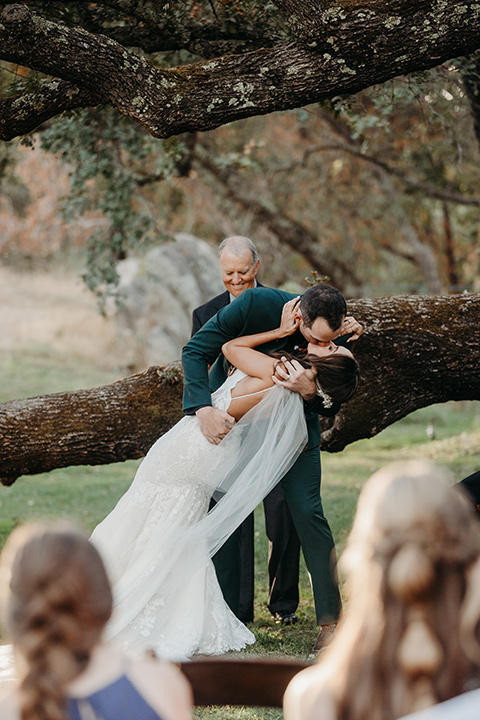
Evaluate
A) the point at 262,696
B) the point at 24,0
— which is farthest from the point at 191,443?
the point at 24,0

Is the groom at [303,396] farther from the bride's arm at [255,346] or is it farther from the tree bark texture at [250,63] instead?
the tree bark texture at [250,63]

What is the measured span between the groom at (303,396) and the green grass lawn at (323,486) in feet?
1.70

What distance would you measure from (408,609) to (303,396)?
2.79 meters

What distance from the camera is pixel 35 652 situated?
1739mm

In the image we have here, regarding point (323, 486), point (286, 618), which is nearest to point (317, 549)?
point (286, 618)

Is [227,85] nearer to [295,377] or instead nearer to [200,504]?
[295,377]

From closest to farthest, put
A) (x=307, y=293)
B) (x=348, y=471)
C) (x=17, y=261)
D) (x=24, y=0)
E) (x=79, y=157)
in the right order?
(x=307, y=293)
(x=24, y=0)
(x=79, y=157)
(x=348, y=471)
(x=17, y=261)

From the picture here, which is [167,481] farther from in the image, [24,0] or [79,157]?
[79,157]

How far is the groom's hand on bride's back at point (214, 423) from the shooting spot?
15.1 ft

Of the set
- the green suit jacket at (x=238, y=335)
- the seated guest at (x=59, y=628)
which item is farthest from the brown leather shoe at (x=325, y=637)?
the seated guest at (x=59, y=628)

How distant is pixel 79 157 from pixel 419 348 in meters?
5.21

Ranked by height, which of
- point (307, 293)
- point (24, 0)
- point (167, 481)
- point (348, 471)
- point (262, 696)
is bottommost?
point (348, 471)

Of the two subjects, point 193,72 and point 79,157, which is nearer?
point 193,72

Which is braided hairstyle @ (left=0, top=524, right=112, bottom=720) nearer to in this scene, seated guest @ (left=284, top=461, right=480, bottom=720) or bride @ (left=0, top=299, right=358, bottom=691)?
seated guest @ (left=284, top=461, right=480, bottom=720)
